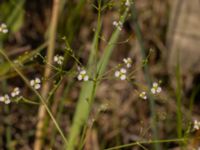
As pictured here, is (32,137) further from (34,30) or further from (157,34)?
(157,34)

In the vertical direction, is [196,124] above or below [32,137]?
above

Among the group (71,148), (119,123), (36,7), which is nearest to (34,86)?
(71,148)

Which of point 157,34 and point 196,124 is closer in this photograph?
point 196,124

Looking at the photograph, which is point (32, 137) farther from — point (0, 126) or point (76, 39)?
point (76, 39)

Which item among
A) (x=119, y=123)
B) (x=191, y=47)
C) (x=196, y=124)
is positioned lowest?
(x=119, y=123)

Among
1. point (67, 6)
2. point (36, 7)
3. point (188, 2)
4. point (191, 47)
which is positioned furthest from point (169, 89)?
point (36, 7)

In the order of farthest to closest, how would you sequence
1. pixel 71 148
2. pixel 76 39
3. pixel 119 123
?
pixel 76 39 < pixel 119 123 < pixel 71 148

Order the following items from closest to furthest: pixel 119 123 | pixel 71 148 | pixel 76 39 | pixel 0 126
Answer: pixel 71 148 < pixel 0 126 < pixel 119 123 < pixel 76 39

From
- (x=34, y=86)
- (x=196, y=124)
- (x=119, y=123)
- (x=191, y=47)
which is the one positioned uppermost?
(x=34, y=86)

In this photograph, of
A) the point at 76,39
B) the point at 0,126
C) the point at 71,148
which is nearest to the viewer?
the point at 71,148
